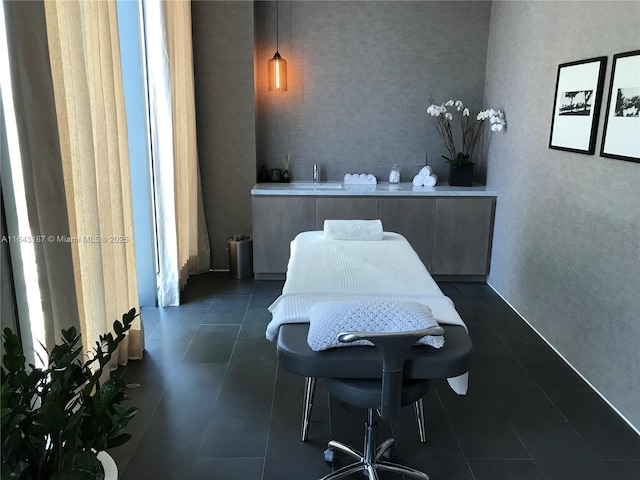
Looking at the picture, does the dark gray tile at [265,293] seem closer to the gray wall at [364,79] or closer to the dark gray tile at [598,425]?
the gray wall at [364,79]

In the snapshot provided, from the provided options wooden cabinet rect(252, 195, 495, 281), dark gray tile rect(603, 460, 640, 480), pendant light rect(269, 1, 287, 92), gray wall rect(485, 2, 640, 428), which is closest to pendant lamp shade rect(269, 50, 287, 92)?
pendant light rect(269, 1, 287, 92)

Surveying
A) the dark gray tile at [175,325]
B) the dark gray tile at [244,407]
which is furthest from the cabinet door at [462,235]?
the dark gray tile at [175,325]

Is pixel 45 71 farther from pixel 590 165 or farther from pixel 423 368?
pixel 590 165

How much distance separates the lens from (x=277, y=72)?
13.7 ft

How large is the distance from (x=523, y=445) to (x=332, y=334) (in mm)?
1166

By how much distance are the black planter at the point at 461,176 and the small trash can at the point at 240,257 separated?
69.5 inches

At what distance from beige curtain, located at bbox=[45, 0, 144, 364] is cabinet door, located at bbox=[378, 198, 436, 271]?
2054mm

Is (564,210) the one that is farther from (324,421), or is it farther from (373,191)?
(324,421)

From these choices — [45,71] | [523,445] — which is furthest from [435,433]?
[45,71]

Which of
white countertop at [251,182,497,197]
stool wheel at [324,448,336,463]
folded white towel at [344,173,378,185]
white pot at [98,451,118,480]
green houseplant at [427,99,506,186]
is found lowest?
stool wheel at [324,448,336,463]

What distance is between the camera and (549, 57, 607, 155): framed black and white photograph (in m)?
2.66

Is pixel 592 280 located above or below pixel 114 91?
below

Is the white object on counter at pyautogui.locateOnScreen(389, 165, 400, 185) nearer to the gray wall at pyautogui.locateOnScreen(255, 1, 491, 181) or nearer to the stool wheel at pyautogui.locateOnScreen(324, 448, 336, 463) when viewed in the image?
the gray wall at pyautogui.locateOnScreen(255, 1, 491, 181)

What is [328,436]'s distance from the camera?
225 centimetres
